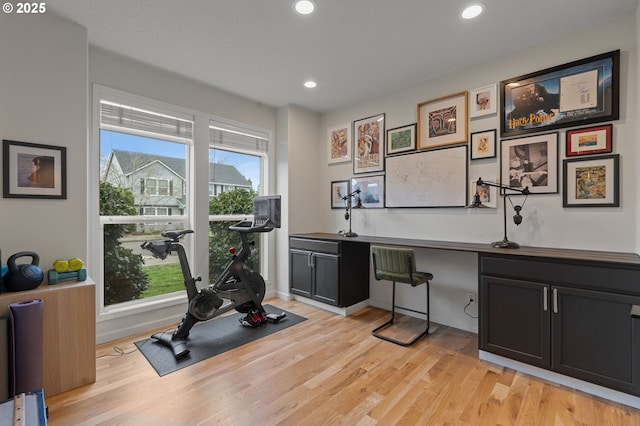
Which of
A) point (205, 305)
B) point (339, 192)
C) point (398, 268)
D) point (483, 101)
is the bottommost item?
point (205, 305)

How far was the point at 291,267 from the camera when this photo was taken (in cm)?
415

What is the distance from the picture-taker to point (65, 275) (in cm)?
227

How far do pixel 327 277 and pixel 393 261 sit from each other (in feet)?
3.31

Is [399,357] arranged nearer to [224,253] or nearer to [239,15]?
[224,253]

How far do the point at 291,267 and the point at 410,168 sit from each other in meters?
2.06

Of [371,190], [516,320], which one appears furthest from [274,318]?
[516,320]

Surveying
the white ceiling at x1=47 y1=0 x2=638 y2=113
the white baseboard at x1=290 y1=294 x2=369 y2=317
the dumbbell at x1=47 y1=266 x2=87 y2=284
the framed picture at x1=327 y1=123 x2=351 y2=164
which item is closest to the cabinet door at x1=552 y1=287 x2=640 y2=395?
the white baseboard at x1=290 y1=294 x2=369 y2=317

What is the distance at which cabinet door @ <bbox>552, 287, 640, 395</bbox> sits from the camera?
192cm

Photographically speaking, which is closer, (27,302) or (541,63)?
(27,302)

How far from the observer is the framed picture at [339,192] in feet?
14.0

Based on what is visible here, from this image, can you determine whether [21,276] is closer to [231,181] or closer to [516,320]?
[231,181]

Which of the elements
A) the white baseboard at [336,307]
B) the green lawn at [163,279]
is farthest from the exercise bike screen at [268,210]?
the white baseboard at [336,307]

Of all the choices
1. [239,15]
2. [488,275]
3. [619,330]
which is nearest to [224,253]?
[239,15]

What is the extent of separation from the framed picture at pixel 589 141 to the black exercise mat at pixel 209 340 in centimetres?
313
